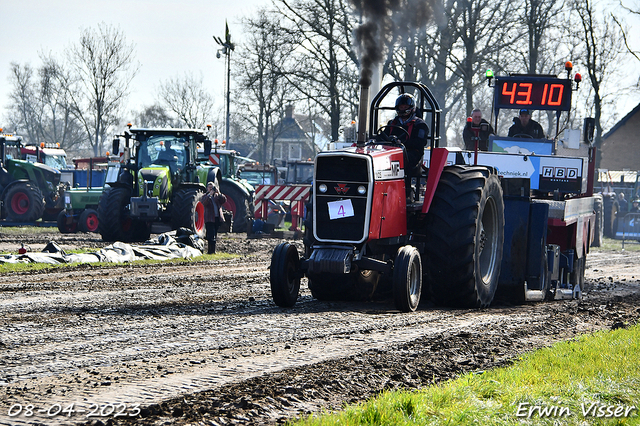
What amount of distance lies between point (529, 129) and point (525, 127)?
75mm

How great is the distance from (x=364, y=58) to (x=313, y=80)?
69.8ft

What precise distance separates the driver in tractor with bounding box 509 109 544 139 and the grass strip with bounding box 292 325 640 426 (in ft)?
26.4

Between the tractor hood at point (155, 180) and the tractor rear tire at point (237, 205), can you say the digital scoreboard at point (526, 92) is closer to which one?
the tractor hood at point (155, 180)

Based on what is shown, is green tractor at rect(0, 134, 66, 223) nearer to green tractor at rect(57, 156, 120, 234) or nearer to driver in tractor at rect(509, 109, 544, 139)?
green tractor at rect(57, 156, 120, 234)

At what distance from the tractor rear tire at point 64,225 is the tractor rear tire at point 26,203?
108 inches

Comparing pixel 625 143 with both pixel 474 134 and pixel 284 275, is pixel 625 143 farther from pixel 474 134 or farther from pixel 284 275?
pixel 284 275

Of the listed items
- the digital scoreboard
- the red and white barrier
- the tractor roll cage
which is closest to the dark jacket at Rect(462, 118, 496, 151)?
the digital scoreboard

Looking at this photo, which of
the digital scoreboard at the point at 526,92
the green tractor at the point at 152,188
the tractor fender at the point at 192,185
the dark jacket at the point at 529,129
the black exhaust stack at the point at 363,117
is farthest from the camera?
the tractor fender at the point at 192,185

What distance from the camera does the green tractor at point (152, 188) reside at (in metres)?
19.1

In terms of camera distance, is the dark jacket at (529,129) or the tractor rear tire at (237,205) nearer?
the dark jacket at (529,129)

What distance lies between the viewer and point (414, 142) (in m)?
9.17

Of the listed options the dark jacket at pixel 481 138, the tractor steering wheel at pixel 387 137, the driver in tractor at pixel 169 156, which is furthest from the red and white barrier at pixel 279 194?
the tractor steering wheel at pixel 387 137

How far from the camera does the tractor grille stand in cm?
831

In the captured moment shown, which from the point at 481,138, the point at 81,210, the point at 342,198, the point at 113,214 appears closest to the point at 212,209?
the point at 113,214
